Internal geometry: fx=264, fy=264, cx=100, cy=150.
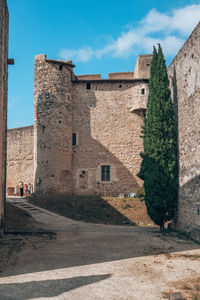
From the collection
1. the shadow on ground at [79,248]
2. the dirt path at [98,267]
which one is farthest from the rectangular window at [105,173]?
the dirt path at [98,267]

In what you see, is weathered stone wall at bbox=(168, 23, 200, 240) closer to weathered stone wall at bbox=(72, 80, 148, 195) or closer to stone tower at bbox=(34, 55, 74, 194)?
weathered stone wall at bbox=(72, 80, 148, 195)

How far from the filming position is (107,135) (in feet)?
74.9

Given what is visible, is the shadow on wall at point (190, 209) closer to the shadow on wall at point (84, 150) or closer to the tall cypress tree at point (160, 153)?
the tall cypress tree at point (160, 153)

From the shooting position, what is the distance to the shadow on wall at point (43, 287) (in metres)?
5.54

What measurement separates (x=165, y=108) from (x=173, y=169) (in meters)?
3.19

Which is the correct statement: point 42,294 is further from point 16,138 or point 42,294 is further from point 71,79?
point 16,138

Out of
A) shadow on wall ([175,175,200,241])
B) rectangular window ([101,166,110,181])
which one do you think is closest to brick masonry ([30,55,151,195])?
rectangular window ([101,166,110,181])

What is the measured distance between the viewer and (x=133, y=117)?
2280cm

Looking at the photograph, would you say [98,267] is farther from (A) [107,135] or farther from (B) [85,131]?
(B) [85,131]

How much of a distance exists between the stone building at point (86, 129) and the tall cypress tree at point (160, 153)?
790 centimetres

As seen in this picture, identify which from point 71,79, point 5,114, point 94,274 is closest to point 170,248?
point 94,274

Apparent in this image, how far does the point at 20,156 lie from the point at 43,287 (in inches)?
834

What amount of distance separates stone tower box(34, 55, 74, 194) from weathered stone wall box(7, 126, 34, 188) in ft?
12.3

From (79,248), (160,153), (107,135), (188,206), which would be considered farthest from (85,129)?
(79,248)
